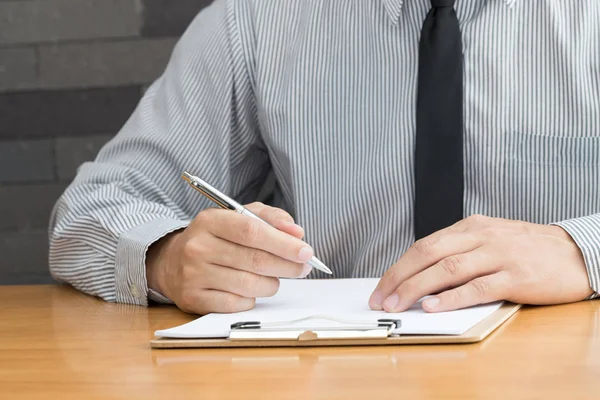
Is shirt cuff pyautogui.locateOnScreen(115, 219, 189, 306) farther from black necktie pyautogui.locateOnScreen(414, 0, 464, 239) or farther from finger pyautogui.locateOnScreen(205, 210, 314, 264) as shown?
black necktie pyautogui.locateOnScreen(414, 0, 464, 239)

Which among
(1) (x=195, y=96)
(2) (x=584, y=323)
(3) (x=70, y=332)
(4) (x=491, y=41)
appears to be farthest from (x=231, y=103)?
(2) (x=584, y=323)

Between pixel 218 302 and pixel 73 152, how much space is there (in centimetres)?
104

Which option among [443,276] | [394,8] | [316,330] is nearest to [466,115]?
[394,8]

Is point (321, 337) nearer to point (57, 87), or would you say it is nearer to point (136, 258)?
point (136, 258)

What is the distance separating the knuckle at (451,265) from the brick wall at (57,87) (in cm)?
112

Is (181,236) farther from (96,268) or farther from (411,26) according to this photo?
(411,26)

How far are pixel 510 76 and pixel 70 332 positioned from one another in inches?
30.8

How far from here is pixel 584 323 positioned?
91 cm

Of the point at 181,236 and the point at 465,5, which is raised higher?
the point at 465,5

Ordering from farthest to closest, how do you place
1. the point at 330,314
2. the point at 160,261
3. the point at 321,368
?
the point at 160,261, the point at 330,314, the point at 321,368

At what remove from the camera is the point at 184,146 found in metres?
1.56

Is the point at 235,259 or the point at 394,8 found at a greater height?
the point at 394,8

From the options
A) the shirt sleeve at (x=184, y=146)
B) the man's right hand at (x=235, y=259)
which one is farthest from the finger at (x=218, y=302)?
the shirt sleeve at (x=184, y=146)

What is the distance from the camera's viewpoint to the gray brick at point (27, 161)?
1971 millimetres
